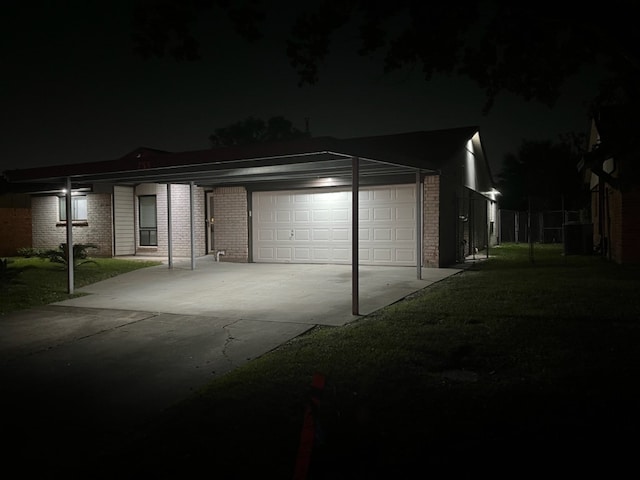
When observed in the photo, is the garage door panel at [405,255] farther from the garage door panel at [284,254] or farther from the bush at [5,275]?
the bush at [5,275]

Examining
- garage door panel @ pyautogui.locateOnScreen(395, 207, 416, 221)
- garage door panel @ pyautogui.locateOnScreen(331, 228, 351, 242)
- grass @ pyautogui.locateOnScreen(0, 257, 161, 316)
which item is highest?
garage door panel @ pyautogui.locateOnScreen(395, 207, 416, 221)

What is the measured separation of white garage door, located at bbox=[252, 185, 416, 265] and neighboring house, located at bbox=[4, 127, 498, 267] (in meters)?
0.03

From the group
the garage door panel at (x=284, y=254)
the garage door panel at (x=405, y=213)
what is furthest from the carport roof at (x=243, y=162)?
the garage door panel at (x=284, y=254)

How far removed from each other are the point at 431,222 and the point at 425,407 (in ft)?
36.2

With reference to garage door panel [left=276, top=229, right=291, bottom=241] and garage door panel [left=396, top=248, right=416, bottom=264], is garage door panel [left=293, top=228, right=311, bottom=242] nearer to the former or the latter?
garage door panel [left=276, top=229, right=291, bottom=241]

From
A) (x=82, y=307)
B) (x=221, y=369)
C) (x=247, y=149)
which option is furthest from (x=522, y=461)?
(x=82, y=307)

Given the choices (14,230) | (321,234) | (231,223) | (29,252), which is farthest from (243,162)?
(14,230)

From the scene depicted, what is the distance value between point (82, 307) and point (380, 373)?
6.46 meters

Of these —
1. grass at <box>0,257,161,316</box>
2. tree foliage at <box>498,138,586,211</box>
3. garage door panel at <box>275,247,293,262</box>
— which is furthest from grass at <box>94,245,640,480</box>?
tree foliage at <box>498,138,586,211</box>

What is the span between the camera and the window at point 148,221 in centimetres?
1939

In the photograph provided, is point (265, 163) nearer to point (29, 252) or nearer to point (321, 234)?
point (321, 234)

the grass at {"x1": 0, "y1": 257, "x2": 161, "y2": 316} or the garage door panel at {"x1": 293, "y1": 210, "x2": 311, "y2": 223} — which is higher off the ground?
the garage door panel at {"x1": 293, "y1": 210, "x2": 311, "y2": 223}

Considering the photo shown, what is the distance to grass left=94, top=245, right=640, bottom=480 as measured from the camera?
333 centimetres

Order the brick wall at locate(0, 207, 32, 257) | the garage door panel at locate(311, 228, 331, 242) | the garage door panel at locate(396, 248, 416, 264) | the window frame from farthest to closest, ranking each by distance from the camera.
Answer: the brick wall at locate(0, 207, 32, 257), the window frame, the garage door panel at locate(311, 228, 331, 242), the garage door panel at locate(396, 248, 416, 264)
